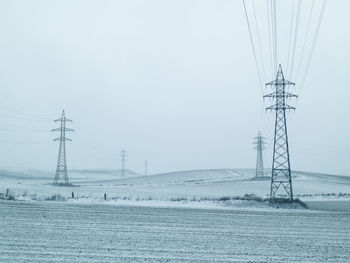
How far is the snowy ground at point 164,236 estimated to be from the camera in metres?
13.2

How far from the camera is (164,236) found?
17.2 meters

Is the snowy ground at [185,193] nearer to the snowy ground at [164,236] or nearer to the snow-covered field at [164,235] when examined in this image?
the snow-covered field at [164,235]

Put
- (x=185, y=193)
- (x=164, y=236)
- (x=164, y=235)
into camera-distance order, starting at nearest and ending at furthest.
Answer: (x=164, y=236) → (x=164, y=235) → (x=185, y=193)

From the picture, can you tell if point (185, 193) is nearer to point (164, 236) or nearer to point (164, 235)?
point (164, 235)

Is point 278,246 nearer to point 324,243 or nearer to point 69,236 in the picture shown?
point 324,243

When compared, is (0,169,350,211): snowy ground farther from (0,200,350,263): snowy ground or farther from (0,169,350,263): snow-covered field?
(0,200,350,263): snowy ground

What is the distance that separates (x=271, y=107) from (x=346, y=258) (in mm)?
25398

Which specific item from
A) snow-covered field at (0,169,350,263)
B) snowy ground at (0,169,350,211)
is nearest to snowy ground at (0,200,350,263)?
snow-covered field at (0,169,350,263)

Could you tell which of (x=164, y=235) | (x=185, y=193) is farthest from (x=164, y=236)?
(x=185, y=193)

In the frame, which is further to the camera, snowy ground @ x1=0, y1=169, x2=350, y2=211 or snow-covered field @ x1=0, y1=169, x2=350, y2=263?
snowy ground @ x1=0, y1=169, x2=350, y2=211

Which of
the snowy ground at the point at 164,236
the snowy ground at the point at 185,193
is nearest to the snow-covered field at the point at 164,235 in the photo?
the snowy ground at the point at 164,236

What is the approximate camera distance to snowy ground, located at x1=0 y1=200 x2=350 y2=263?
13.2m

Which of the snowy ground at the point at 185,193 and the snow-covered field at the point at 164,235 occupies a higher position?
the snowy ground at the point at 185,193

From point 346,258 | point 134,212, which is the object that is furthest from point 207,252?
point 134,212
